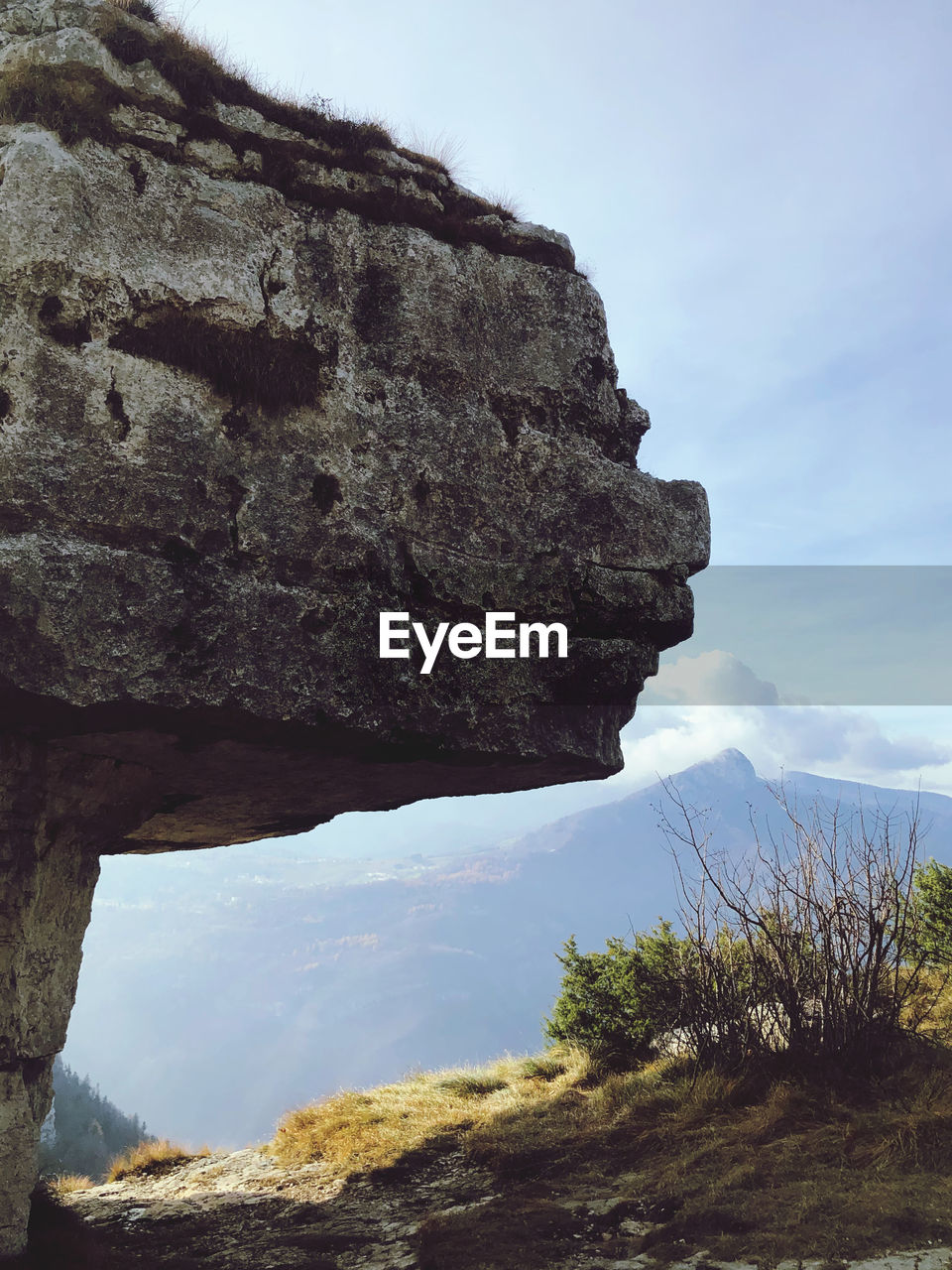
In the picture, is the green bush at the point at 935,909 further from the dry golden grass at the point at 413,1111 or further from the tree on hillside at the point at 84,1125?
the tree on hillside at the point at 84,1125

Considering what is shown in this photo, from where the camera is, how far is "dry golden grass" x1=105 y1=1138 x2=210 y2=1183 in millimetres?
7305

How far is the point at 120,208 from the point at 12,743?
9.87 ft

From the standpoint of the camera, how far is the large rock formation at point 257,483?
4172 mm

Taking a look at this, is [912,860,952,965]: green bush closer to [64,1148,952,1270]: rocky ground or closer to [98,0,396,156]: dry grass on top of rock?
[64,1148,952,1270]: rocky ground

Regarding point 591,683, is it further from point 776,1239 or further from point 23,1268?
point 23,1268

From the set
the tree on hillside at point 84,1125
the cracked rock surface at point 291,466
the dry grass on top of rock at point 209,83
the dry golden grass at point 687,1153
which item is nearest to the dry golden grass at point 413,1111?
the dry golden grass at point 687,1153

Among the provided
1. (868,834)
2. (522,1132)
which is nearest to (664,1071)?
(522,1132)

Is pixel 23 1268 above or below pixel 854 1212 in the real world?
below

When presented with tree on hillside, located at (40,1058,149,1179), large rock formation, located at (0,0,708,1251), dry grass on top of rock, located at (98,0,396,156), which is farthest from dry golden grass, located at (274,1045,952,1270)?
tree on hillside, located at (40,1058,149,1179)

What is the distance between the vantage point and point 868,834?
7.31 metres
